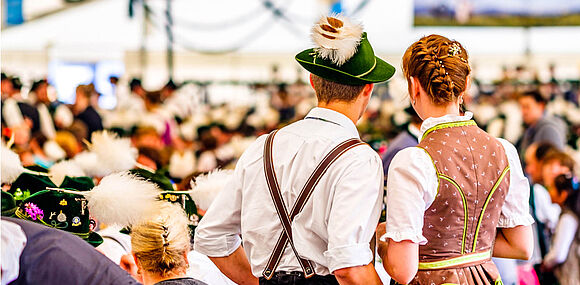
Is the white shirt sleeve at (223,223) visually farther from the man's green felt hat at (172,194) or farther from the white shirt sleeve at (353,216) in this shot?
the man's green felt hat at (172,194)

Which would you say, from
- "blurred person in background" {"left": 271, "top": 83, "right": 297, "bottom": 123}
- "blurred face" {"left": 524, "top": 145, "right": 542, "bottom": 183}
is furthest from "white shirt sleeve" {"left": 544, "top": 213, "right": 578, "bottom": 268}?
"blurred person in background" {"left": 271, "top": 83, "right": 297, "bottom": 123}

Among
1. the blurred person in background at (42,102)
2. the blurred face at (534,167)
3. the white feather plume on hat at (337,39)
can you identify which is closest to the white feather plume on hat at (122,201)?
the white feather plume on hat at (337,39)

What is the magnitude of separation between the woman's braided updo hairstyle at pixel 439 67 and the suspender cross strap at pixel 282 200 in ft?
0.73

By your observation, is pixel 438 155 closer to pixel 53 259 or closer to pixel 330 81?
pixel 330 81

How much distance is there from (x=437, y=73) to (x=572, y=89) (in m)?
10.8

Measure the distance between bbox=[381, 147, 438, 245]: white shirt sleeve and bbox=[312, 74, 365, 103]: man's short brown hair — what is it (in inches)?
8.4

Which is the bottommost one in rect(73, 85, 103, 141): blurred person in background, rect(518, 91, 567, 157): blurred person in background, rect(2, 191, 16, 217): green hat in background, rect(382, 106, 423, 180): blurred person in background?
rect(73, 85, 103, 141): blurred person in background

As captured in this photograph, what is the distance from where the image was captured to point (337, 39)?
2.06m

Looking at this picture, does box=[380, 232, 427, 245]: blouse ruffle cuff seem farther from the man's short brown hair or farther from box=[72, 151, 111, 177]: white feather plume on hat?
box=[72, 151, 111, 177]: white feather plume on hat

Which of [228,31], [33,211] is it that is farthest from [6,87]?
[228,31]

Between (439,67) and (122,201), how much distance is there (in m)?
0.90

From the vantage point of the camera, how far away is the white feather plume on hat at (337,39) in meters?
2.04

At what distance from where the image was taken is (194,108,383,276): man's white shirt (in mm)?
1888

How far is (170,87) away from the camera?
1040 centimetres
